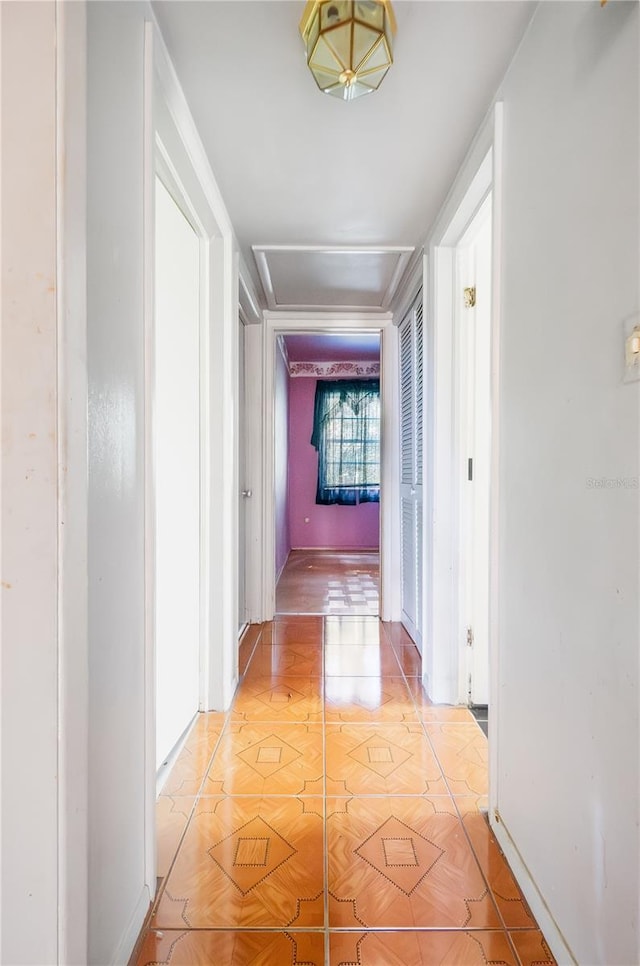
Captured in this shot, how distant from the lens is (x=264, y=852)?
125 centimetres

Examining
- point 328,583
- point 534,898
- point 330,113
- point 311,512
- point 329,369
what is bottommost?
point 328,583

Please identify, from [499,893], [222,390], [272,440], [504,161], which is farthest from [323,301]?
[499,893]

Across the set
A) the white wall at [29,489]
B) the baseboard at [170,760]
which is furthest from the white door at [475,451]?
the white wall at [29,489]

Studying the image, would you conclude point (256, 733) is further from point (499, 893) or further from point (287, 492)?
point (287, 492)

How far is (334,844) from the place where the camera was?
1.29m

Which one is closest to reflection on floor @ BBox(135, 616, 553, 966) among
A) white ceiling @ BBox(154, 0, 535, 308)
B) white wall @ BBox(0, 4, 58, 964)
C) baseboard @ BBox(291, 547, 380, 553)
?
white wall @ BBox(0, 4, 58, 964)

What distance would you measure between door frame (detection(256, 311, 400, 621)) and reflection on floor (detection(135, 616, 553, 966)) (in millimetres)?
1195

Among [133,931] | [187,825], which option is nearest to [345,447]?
[187,825]

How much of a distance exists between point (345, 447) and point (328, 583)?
2365mm

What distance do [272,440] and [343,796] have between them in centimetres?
224

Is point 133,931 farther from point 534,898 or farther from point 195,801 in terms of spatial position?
point 534,898

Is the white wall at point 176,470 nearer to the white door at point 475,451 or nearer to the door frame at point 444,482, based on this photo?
the door frame at point 444,482

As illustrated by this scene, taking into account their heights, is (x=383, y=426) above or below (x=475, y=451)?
above

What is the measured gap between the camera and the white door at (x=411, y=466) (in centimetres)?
267
